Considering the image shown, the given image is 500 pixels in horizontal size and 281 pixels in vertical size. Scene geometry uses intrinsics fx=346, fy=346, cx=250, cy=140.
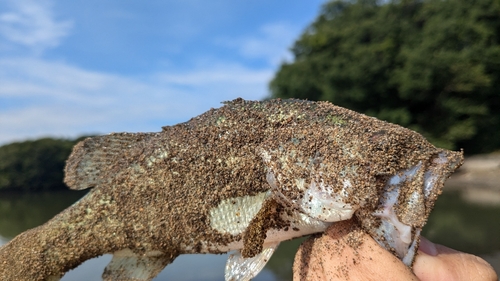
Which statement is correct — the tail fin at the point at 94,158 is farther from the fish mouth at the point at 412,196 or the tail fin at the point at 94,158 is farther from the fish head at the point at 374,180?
the fish mouth at the point at 412,196

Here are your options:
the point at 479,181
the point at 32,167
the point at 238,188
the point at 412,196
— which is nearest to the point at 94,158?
the point at 238,188

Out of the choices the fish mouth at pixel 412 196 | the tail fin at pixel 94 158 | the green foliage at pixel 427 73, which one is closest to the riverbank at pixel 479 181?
the green foliage at pixel 427 73

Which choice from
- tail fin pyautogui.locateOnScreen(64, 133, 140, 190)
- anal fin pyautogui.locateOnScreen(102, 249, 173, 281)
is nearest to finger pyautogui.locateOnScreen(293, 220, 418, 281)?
anal fin pyautogui.locateOnScreen(102, 249, 173, 281)

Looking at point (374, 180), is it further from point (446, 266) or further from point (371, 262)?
point (446, 266)

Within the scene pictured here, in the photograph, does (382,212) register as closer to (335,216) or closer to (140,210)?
(335,216)

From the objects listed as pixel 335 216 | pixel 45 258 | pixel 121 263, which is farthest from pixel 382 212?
pixel 45 258
